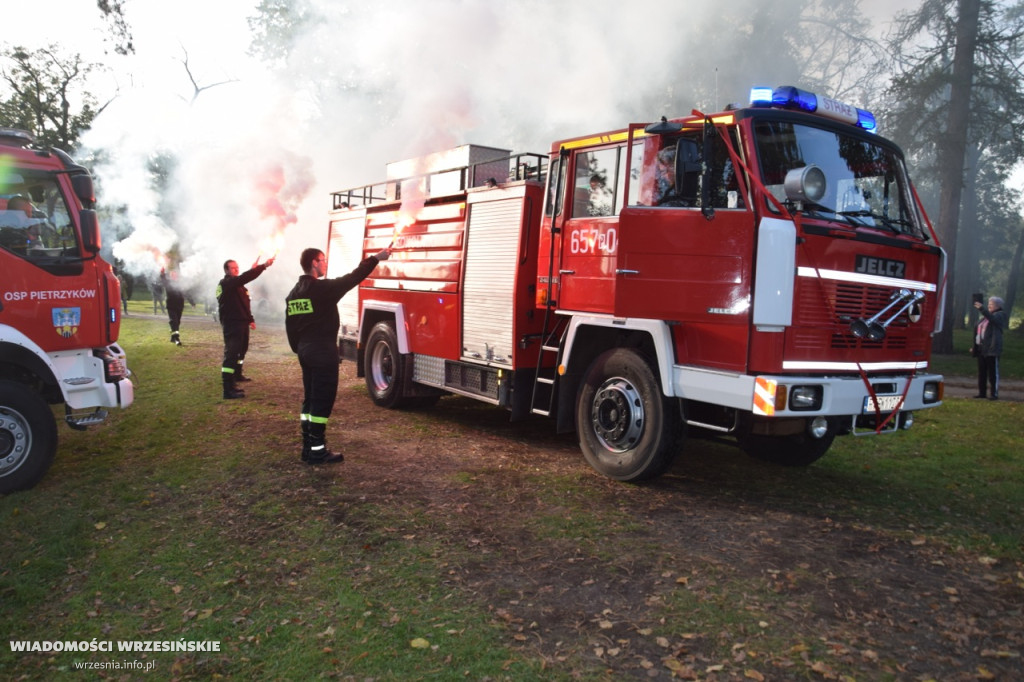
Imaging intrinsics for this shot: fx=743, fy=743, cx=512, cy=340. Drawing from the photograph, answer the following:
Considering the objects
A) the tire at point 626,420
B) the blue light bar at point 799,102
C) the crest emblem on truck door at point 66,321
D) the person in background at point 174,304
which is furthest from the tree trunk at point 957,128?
the crest emblem on truck door at point 66,321

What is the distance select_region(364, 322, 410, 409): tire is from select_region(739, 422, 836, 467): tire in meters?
4.58

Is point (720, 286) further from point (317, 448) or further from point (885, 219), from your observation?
point (317, 448)

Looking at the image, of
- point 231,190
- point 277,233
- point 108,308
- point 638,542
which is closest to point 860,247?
point 638,542

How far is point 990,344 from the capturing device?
12148 millimetres

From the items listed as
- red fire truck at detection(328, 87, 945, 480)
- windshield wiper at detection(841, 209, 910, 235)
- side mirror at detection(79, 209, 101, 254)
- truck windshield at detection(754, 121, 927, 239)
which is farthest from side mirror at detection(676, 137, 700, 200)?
side mirror at detection(79, 209, 101, 254)

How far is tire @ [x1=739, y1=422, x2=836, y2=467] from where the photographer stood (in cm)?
739

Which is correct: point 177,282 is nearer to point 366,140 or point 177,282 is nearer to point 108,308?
point 366,140

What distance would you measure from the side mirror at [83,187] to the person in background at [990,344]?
12745 millimetres

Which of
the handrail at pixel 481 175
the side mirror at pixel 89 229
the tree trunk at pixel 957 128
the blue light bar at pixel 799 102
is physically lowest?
the side mirror at pixel 89 229

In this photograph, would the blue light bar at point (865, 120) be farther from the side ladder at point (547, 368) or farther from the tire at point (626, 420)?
the side ladder at point (547, 368)

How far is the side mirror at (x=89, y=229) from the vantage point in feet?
23.4

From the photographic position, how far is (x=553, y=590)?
14.9 feet

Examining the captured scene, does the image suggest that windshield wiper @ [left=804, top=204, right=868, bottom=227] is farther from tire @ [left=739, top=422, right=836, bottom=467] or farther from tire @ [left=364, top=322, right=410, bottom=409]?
tire @ [left=364, top=322, right=410, bottom=409]

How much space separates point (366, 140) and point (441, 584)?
50.7ft
